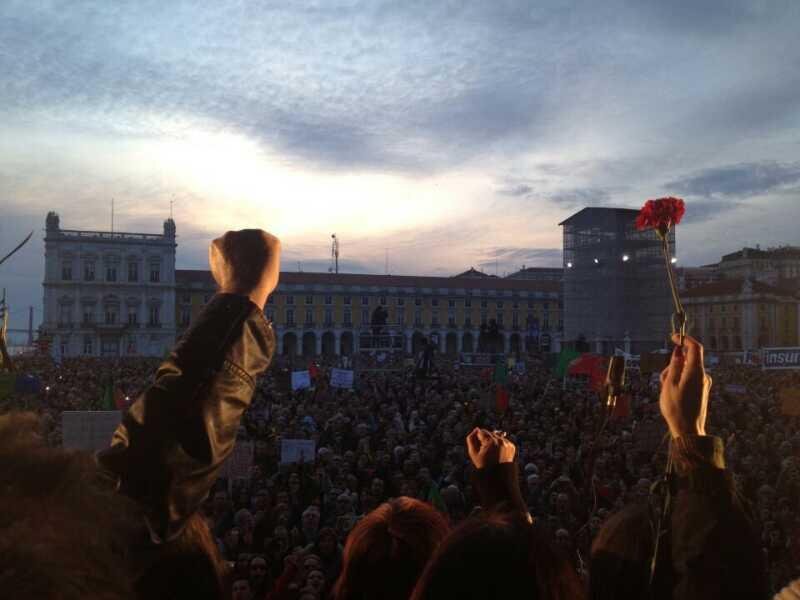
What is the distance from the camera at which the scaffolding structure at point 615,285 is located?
43.9m

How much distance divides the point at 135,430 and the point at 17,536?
1.34 ft

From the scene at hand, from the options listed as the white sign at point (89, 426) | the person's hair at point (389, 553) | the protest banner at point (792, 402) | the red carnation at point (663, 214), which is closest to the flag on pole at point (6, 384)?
the white sign at point (89, 426)

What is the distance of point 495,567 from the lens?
1084 mm

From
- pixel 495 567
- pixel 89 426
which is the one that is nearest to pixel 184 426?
pixel 495 567

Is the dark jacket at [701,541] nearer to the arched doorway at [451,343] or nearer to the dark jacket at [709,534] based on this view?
the dark jacket at [709,534]

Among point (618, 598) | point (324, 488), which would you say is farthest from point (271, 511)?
point (618, 598)

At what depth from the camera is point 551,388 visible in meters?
17.2

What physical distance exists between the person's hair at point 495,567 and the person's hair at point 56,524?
0.47 metres

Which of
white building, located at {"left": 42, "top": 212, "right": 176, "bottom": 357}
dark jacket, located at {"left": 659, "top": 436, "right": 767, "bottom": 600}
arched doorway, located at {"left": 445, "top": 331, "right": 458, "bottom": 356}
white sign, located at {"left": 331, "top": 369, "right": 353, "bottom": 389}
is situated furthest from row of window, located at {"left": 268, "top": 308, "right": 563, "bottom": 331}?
dark jacket, located at {"left": 659, "top": 436, "right": 767, "bottom": 600}

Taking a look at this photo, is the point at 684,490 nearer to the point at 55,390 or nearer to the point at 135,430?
the point at 135,430

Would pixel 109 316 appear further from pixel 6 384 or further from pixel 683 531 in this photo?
pixel 683 531

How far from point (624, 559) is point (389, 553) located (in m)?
0.51

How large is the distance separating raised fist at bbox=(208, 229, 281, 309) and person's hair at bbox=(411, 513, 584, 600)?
0.55 metres

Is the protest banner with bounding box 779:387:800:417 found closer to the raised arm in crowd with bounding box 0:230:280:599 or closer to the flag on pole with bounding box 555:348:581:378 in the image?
the flag on pole with bounding box 555:348:581:378
